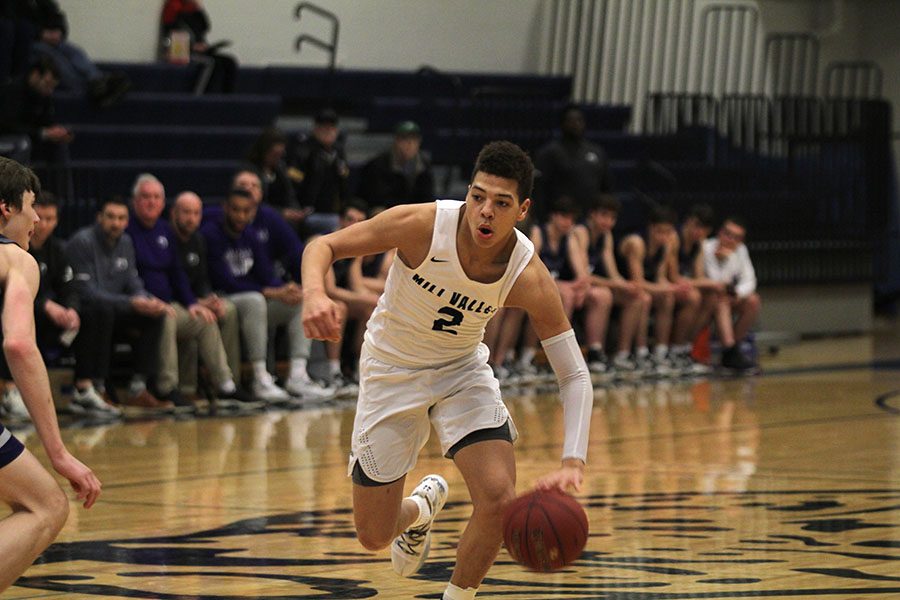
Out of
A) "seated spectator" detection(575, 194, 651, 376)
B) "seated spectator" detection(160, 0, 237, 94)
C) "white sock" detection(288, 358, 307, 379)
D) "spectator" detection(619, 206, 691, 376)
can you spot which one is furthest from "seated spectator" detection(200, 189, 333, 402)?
"seated spectator" detection(160, 0, 237, 94)

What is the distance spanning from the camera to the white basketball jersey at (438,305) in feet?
15.3

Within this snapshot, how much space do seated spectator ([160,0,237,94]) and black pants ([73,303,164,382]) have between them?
4.32m

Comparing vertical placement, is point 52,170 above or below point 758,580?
above

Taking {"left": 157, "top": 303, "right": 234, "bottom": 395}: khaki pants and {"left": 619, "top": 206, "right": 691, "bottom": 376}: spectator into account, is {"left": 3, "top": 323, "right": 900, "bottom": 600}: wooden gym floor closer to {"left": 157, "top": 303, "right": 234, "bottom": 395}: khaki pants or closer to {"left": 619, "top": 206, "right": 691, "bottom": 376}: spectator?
{"left": 157, "top": 303, "right": 234, "bottom": 395}: khaki pants

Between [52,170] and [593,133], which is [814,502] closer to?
[52,170]

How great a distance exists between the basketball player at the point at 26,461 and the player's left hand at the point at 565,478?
1191 mm

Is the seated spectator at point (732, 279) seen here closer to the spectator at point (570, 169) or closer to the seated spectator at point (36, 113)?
the spectator at point (570, 169)

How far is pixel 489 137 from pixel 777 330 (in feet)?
13.2

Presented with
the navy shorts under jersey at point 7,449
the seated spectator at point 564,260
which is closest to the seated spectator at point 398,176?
the seated spectator at point 564,260

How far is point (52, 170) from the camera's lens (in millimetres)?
11188

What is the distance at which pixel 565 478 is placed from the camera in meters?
4.20

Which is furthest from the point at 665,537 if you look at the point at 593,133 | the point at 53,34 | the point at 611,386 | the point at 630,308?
the point at 593,133

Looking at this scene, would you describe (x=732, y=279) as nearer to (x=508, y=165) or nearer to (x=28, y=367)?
(x=508, y=165)

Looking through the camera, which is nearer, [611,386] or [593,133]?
[611,386]
